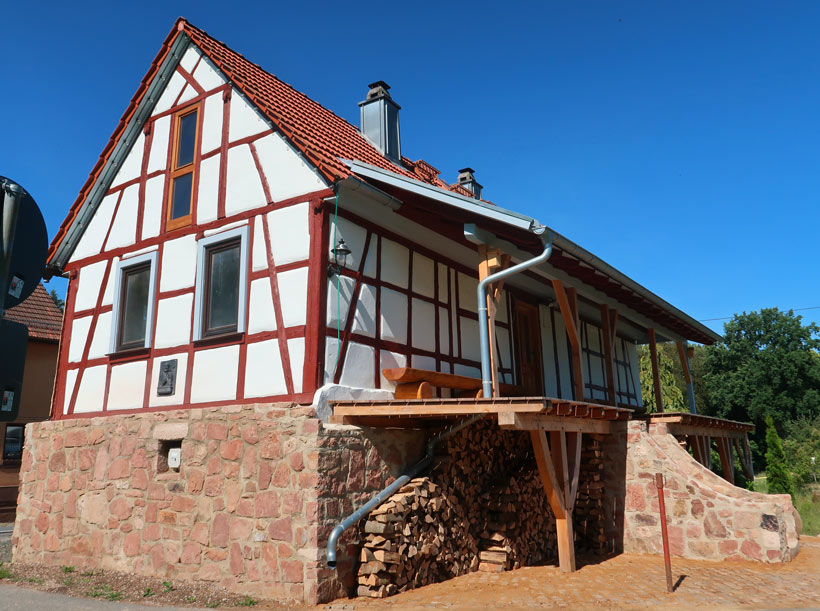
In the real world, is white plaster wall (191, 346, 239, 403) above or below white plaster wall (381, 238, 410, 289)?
below

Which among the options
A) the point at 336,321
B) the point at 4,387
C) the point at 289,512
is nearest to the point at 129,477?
the point at 289,512

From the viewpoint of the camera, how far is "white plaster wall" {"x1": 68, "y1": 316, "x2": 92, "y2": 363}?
9.97m

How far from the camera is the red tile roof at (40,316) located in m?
16.7

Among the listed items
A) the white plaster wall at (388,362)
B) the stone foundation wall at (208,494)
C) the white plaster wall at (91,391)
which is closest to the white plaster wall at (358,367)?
the white plaster wall at (388,362)

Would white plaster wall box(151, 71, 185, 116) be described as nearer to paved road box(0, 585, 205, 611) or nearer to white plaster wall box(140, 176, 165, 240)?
white plaster wall box(140, 176, 165, 240)

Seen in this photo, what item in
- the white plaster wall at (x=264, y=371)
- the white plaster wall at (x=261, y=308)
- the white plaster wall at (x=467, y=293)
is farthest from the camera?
the white plaster wall at (x=467, y=293)

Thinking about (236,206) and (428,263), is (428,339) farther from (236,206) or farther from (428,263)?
(236,206)

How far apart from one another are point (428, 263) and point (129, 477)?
4988 millimetres

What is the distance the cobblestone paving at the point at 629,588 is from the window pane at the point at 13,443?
1298 centimetres

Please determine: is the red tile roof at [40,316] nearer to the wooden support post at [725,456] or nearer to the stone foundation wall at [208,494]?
the stone foundation wall at [208,494]

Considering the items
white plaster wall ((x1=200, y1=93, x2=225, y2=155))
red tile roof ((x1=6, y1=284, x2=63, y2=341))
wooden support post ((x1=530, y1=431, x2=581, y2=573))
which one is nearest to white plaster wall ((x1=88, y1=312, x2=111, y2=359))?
white plaster wall ((x1=200, y1=93, x2=225, y2=155))

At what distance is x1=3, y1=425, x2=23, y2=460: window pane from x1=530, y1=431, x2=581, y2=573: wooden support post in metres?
13.9

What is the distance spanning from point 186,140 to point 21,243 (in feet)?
26.6

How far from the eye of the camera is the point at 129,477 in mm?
8391
